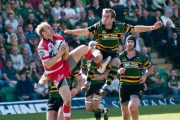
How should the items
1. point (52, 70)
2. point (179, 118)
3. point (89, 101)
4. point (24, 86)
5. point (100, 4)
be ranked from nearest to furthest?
1. point (52, 70)
2. point (89, 101)
3. point (179, 118)
4. point (24, 86)
5. point (100, 4)

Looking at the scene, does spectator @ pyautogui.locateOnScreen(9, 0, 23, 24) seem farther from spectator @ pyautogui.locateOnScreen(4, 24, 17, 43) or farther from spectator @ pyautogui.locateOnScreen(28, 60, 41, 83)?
spectator @ pyautogui.locateOnScreen(28, 60, 41, 83)

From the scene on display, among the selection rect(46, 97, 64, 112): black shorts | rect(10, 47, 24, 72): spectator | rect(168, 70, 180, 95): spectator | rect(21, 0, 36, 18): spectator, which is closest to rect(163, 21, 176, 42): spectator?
rect(168, 70, 180, 95): spectator

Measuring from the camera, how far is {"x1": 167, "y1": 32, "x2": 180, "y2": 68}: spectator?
2656cm

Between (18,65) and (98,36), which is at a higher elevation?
(98,36)

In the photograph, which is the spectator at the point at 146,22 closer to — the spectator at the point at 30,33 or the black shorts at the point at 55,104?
the spectator at the point at 30,33

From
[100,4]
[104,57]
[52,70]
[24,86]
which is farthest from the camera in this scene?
[100,4]

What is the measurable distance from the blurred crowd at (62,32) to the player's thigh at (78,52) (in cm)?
823

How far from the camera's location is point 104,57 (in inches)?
609

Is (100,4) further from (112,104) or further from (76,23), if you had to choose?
(112,104)

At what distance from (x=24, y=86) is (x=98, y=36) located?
22.2 ft

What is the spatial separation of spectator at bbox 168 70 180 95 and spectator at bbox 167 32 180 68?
2052 millimetres

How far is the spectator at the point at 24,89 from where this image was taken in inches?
850

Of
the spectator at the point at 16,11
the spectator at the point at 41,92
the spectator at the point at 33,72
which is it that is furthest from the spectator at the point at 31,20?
the spectator at the point at 41,92

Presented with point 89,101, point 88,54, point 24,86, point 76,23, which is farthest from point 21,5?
point 88,54
